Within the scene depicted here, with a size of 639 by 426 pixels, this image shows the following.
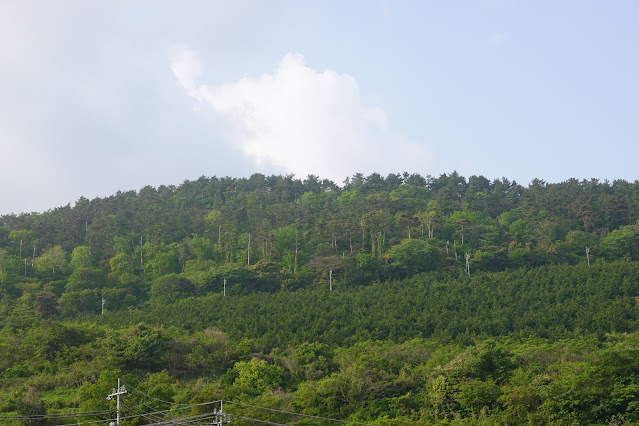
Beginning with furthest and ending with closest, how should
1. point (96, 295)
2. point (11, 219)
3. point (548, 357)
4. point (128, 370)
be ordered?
point (11, 219) → point (96, 295) → point (128, 370) → point (548, 357)

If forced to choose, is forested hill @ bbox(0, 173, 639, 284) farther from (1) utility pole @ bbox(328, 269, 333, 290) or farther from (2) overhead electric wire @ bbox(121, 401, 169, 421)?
(2) overhead electric wire @ bbox(121, 401, 169, 421)

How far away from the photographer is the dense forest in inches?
1447

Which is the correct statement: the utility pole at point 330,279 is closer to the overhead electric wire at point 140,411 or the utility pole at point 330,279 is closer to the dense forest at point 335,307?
the dense forest at point 335,307

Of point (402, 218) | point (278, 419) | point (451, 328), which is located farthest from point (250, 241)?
point (278, 419)

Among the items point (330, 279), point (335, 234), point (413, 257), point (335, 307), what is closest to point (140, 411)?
point (335, 307)

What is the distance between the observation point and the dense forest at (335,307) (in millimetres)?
36750

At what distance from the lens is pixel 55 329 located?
47.8 metres

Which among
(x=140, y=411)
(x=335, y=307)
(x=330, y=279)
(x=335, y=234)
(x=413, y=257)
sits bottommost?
(x=140, y=411)

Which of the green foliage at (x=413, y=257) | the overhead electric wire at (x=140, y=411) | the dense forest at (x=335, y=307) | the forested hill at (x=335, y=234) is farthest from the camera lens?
the forested hill at (x=335, y=234)

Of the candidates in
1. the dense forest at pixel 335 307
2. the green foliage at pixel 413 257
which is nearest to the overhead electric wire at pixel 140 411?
the dense forest at pixel 335 307

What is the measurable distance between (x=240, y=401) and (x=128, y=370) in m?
11.8

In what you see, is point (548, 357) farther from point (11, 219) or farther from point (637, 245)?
point (11, 219)

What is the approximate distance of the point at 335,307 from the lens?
2330 inches

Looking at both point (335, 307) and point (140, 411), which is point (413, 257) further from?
point (140, 411)
